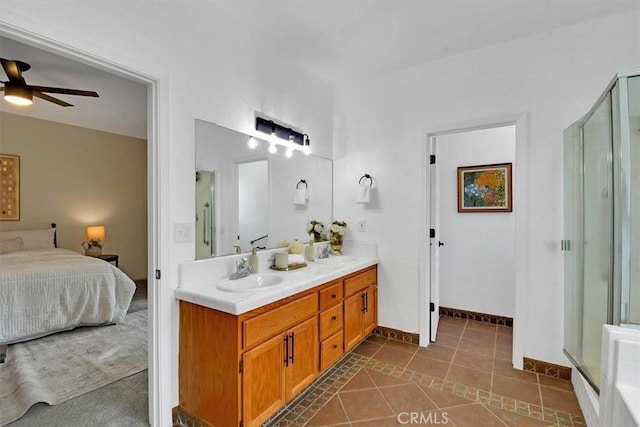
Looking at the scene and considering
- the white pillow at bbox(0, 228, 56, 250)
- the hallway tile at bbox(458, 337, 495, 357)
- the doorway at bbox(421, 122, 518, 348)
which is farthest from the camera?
the white pillow at bbox(0, 228, 56, 250)

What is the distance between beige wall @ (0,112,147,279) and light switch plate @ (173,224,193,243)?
4.08 m

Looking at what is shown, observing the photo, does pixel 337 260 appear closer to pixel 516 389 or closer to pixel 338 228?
pixel 338 228

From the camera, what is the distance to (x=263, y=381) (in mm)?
1665

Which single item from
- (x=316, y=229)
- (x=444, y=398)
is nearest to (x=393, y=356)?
(x=444, y=398)

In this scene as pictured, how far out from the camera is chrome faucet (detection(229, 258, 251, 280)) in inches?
80.7

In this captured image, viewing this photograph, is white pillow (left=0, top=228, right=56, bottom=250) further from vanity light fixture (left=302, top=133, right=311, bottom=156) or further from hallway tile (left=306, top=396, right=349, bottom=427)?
hallway tile (left=306, top=396, right=349, bottom=427)

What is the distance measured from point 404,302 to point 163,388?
2075 mm

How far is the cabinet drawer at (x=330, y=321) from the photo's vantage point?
216 cm

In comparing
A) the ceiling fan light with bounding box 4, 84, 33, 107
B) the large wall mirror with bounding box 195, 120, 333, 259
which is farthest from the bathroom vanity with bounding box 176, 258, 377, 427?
the ceiling fan light with bounding box 4, 84, 33, 107

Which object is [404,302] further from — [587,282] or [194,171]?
[194,171]

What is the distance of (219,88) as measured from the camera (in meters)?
2.09

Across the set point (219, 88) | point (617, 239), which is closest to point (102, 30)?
point (219, 88)

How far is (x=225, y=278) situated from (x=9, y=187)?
4231 mm

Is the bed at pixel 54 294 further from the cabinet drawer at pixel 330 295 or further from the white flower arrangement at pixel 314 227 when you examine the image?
the cabinet drawer at pixel 330 295
